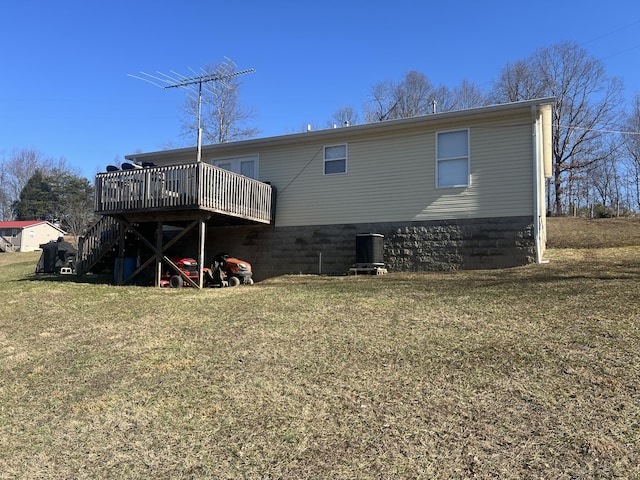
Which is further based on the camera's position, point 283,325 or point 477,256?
point 477,256

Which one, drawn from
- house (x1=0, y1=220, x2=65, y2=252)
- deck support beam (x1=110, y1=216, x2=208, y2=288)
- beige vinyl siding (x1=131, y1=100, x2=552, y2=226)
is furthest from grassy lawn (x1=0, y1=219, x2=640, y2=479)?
house (x1=0, y1=220, x2=65, y2=252)

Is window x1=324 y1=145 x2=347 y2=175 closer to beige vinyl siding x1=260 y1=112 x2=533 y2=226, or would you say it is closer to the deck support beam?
beige vinyl siding x1=260 y1=112 x2=533 y2=226

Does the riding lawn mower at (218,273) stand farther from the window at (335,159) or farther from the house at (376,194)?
the window at (335,159)

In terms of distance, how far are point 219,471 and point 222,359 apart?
2264 mm

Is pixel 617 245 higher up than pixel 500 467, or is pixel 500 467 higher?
pixel 617 245

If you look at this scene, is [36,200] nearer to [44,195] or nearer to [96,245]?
[44,195]

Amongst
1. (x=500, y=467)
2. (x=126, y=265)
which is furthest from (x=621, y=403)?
(x=126, y=265)

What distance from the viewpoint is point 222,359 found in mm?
5504

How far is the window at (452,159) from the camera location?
12.1 metres

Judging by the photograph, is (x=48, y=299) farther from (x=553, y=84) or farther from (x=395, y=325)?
(x=553, y=84)

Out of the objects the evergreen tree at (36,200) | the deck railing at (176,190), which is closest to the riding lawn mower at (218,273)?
the deck railing at (176,190)

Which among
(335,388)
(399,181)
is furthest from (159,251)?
(335,388)

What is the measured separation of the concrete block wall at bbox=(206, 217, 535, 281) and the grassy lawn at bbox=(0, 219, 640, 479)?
3.18m

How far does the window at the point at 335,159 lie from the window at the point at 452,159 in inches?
106
